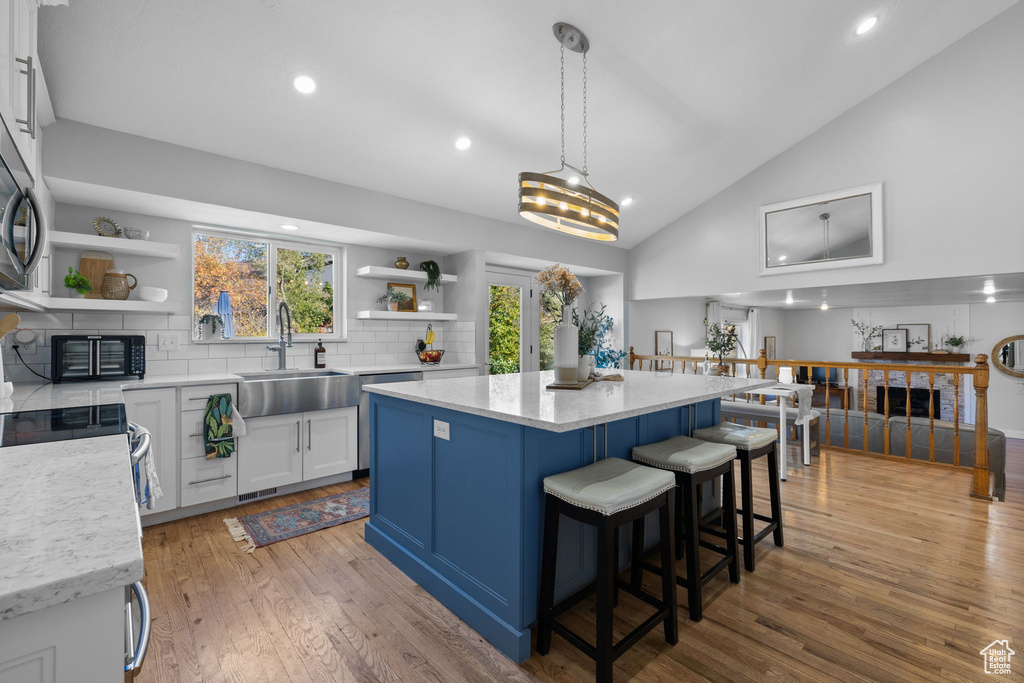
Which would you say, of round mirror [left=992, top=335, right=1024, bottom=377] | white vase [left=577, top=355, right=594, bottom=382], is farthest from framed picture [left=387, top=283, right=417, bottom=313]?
round mirror [left=992, top=335, right=1024, bottom=377]

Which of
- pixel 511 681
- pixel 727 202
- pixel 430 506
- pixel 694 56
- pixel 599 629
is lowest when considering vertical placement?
pixel 511 681

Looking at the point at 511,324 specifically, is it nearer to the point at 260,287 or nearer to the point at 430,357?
the point at 430,357

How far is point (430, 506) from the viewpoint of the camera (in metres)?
2.23

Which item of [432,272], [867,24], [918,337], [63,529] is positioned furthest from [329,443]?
[918,337]

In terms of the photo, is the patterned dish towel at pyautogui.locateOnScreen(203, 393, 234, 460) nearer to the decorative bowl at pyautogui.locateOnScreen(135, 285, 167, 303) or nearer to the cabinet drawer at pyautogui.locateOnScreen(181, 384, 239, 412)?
the cabinet drawer at pyautogui.locateOnScreen(181, 384, 239, 412)

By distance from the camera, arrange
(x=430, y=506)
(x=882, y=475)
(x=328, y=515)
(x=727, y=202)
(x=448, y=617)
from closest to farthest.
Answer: (x=448, y=617) < (x=430, y=506) < (x=328, y=515) < (x=882, y=475) < (x=727, y=202)

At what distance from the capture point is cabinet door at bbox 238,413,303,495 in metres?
3.29

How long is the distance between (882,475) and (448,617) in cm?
388

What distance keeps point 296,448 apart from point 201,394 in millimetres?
759

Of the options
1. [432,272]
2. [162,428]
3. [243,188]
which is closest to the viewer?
[162,428]

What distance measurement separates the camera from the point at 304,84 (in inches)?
111

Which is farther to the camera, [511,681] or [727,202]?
[727,202]

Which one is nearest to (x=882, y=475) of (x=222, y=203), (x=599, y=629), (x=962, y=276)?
(x=962, y=276)

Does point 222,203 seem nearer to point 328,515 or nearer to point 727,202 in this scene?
point 328,515
